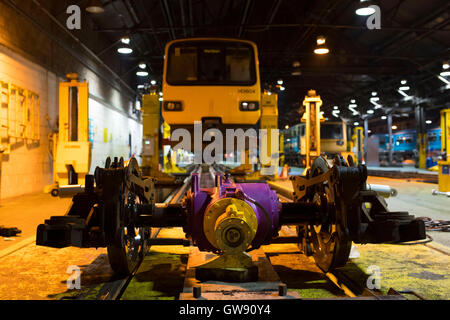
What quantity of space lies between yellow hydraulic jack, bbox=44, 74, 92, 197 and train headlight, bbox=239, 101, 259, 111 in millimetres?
3944

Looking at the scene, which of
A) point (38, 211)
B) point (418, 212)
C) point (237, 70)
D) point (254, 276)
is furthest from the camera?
point (237, 70)

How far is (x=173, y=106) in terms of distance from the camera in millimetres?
7176

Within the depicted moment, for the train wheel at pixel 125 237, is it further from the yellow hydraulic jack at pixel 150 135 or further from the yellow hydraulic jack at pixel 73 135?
the yellow hydraulic jack at pixel 150 135

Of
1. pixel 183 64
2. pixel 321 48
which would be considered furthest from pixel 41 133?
pixel 321 48

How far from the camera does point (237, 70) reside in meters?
7.42

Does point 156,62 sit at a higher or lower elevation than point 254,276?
higher

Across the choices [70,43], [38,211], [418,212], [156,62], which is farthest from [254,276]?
[156,62]

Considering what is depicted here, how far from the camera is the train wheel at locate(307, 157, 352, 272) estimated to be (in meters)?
2.44

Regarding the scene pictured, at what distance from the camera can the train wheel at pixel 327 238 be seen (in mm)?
2438

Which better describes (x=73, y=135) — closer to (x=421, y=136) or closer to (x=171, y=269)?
(x=171, y=269)

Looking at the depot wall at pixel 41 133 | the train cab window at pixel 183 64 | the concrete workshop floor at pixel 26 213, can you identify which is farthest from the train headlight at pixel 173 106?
the depot wall at pixel 41 133

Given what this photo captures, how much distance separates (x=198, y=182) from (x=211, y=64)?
17.5 ft
